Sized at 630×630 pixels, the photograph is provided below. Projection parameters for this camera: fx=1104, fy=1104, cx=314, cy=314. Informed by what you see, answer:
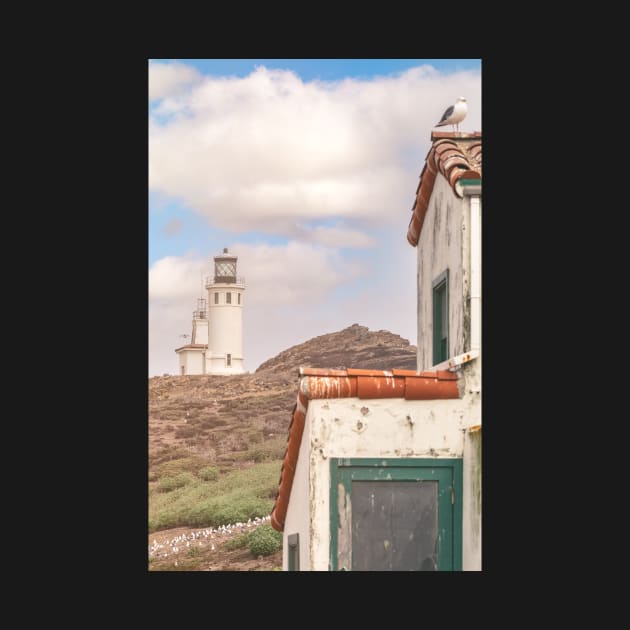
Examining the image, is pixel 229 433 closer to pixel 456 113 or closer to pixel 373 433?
pixel 456 113

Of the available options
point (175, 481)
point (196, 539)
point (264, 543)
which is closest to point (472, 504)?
point (264, 543)

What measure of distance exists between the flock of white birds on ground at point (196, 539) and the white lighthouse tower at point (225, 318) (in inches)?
1787

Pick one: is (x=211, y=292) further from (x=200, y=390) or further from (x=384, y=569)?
(x=384, y=569)

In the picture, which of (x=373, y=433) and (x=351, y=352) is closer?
(x=373, y=433)

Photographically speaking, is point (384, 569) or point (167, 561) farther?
point (167, 561)

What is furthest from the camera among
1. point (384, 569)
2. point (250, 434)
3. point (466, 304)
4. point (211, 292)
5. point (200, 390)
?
point (211, 292)

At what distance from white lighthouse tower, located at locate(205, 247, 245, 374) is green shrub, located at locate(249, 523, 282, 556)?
49.4 meters

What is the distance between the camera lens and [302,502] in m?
9.97

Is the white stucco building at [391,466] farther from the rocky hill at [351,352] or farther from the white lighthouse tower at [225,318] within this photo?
the white lighthouse tower at [225,318]

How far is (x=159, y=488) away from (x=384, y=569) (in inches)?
1465

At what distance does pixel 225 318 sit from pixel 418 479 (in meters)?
73.0

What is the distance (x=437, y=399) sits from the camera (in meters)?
9.37

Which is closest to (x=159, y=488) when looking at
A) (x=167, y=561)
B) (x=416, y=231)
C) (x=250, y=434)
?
(x=250, y=434)

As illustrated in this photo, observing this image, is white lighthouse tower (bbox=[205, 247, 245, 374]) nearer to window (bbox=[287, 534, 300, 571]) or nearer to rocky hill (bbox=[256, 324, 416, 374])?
rocky hill (bbox=[256, 324, 416, 374])
